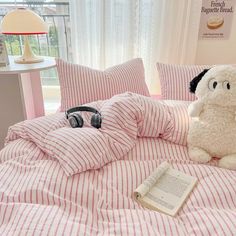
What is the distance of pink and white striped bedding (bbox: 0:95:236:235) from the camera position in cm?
66

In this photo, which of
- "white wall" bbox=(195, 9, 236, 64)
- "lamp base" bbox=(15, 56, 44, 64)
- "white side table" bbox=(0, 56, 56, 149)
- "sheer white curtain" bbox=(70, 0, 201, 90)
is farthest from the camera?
"white wall" bbox=(195, 9, 236, 64)

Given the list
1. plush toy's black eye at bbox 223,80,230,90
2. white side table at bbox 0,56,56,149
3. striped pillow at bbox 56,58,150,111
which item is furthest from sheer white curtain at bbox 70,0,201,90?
plush toy's black eye at bbox 223,80,230,90

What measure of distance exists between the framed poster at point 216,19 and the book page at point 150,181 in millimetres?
1350

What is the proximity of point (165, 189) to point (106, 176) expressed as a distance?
0.22 m

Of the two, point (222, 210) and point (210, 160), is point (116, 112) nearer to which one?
point (210, 160)

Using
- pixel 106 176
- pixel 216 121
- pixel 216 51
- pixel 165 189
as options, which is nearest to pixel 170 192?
pixel 165 189

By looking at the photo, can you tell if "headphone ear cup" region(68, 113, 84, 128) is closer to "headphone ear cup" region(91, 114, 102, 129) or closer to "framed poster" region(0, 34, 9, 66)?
"headphone ear cup" region(91, 114, 102, 129)

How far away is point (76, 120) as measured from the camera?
3.49 ft

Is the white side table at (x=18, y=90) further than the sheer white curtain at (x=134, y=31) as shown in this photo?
No

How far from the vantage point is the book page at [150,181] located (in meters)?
0.82

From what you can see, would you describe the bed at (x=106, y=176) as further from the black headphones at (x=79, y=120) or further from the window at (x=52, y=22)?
the window at (x=52, y=22)

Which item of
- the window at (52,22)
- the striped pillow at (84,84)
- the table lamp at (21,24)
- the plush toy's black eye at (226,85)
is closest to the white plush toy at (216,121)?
the plush toy's black eye at (226,85)

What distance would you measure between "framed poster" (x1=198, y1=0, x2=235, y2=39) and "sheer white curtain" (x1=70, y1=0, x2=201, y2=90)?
97 mm

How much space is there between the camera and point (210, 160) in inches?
40.3
